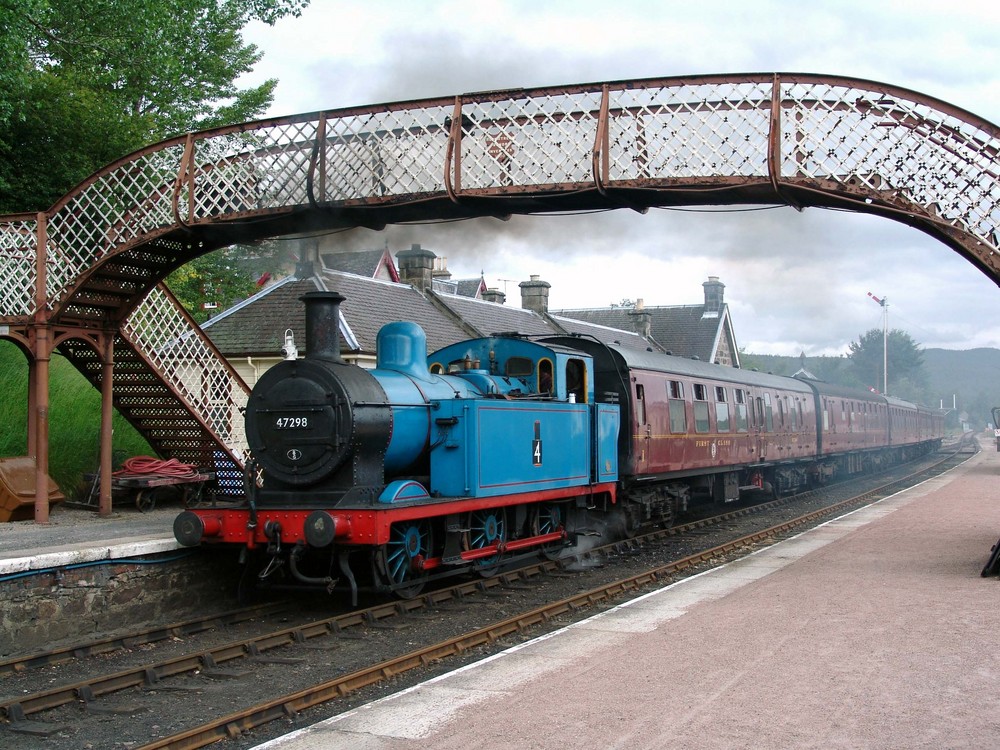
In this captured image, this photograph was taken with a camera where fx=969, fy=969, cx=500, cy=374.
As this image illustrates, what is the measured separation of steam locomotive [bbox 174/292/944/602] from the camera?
375 inches

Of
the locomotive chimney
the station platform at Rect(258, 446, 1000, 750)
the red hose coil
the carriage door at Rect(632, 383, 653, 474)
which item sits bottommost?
the station platform at Rect(258, 446, 1000, 750)

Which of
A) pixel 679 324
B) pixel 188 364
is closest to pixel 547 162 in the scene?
pixel 188 364

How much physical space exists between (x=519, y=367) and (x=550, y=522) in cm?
218

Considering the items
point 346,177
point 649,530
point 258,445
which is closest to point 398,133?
point 346,177

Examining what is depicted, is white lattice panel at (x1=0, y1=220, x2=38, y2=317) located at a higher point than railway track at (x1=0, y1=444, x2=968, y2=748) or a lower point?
higher

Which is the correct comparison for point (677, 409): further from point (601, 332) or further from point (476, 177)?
point (601, 332)

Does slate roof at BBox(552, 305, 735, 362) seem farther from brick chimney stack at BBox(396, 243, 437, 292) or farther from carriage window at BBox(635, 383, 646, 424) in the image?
carriage window at BBox(635, 383, 646, 424)

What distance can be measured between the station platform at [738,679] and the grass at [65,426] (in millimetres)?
10586

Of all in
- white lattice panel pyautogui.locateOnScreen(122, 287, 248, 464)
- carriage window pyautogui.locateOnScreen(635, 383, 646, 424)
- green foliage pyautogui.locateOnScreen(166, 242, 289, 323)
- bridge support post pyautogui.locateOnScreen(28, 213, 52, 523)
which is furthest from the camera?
green foliage pyautogui.locateOnScreen(166, 242, 289, 323)

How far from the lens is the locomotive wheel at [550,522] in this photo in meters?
12.9

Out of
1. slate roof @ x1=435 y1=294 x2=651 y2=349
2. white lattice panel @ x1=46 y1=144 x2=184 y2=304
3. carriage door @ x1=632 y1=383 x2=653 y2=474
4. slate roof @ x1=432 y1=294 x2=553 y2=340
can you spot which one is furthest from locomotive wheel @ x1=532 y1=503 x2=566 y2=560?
slate roof @ x1=432 y1=294 x2=553 y2=340

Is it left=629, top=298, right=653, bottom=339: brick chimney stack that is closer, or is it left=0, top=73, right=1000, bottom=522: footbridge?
left=0, top=73, right=1000, bottom=522: footbridge

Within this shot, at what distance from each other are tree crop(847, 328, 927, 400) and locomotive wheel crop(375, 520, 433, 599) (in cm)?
11689

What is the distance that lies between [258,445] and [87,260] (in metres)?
4.53
